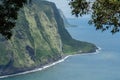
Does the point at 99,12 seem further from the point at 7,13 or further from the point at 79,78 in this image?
the point at 79,78

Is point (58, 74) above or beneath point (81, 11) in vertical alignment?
beneath

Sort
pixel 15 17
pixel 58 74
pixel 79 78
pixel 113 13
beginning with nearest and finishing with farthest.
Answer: pixel 113 13, pixel 15 17, pixel 79 78, pixel 58 74

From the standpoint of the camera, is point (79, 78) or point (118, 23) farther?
point (79, 78)

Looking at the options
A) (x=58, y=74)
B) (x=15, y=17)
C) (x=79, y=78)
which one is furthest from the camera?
(x=58, y=74)

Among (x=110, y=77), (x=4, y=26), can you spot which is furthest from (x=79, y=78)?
(x=4, y=26)

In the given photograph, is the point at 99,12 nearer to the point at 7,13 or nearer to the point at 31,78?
the point at 7,13

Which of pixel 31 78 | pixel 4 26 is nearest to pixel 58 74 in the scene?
pixel 31 78
